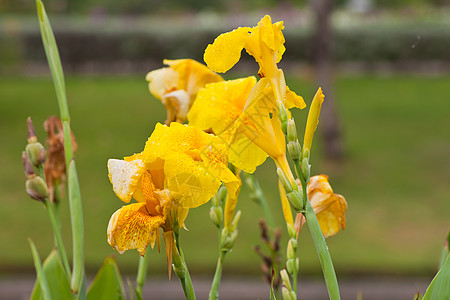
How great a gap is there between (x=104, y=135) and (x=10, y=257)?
10.2ft

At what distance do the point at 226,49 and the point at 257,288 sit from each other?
377 centimetres

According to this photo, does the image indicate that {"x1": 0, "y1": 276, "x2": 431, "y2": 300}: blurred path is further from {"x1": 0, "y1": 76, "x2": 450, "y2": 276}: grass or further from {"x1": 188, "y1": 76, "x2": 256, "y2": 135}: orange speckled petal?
{"x1": 188, "y1": 76, "x2": 256, "y2": 135}: orange speckled petal

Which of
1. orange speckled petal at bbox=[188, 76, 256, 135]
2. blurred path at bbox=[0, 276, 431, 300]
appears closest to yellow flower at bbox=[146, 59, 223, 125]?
orange speckled petal at bbox=[188, 76, 256, 135]

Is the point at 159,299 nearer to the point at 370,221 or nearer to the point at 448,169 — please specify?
the point at 370,221

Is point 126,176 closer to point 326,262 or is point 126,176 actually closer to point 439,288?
point 326,262

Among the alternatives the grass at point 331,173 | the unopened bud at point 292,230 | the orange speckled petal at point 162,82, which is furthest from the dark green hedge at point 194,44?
the unopened bud at point 292,230

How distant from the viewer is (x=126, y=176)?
2.08 feet

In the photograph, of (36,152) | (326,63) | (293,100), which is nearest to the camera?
(293,100)

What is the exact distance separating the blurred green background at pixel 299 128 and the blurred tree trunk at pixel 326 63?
36 centimetres

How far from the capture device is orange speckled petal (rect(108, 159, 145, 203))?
63 cm

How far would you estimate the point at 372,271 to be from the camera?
4.39 meters

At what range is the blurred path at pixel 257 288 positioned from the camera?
4.25 metres

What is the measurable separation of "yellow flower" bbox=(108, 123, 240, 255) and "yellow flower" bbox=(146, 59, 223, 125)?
0.77ft

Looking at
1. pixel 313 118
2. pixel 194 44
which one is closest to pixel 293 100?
pixel 313 118
